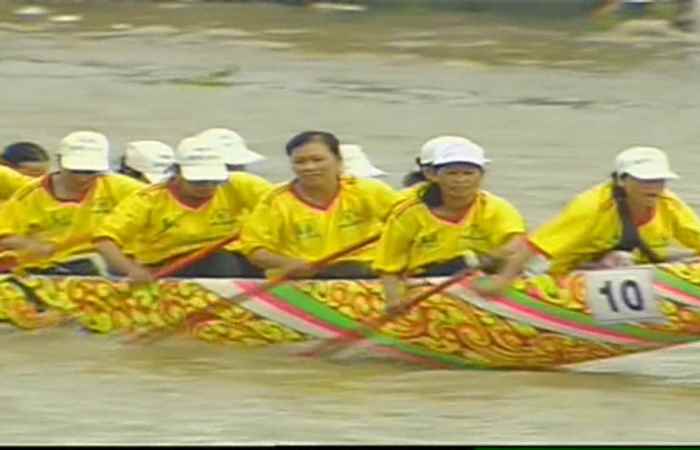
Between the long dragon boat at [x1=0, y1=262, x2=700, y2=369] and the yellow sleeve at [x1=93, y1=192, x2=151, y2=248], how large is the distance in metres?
0.27

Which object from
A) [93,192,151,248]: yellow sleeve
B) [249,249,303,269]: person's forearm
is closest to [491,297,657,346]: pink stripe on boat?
[249,249,303,269]: person's forearm

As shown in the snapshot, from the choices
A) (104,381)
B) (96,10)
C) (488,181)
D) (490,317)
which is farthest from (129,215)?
Answer: (96,10)

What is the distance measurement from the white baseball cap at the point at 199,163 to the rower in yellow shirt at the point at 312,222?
12.8 inches

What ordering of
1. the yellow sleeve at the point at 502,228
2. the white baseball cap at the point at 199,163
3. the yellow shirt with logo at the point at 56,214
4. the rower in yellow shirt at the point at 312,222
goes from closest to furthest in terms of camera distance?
the yellow sleeve at the point at 502,228, the rower in yellow shirt at the point at 312,222, the white baseball cap at the point at 199,163, the yellow shirt with logo at the point at 56,214

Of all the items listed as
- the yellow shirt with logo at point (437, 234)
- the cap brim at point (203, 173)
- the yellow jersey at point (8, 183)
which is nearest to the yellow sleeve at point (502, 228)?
the yellow shirt with logo at point (437, 234)

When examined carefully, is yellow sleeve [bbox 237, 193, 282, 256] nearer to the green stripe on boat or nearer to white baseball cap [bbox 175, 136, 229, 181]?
white baseball cap [bbox 175, 136, 229, 181]

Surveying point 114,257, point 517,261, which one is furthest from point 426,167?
point 114,257

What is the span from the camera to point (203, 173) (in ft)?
34.5

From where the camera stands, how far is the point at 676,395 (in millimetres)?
9438

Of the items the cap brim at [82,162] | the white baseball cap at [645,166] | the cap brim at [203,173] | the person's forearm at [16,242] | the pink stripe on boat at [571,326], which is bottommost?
the pink stripe on boat at [571,326]

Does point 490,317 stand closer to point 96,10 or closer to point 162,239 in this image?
point 162,239

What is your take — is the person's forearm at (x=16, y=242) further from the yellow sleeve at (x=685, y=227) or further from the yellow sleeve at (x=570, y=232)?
the yellow sleeve at (x=685, y=227)

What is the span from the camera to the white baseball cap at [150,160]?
11.7 m

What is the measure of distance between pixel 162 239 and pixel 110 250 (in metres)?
0.28
